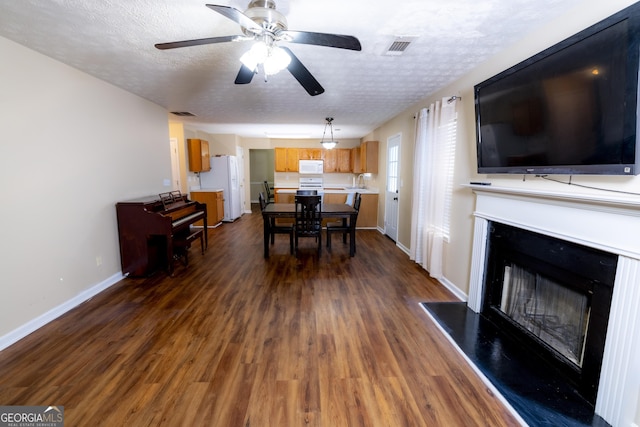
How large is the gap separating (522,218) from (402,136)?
3.08m

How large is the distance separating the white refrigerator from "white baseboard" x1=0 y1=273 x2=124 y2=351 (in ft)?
12.6

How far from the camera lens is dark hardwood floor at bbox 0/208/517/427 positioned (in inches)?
62.1

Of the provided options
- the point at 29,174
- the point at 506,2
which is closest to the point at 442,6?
the point at 506,2

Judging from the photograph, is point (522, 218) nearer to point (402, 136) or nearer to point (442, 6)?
point (442, 6)

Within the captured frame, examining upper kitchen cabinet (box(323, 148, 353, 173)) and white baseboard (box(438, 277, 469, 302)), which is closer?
white baseboard (box(438, 277, 469, 302))

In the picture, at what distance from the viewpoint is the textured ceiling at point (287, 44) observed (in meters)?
1.72

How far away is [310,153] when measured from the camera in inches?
308

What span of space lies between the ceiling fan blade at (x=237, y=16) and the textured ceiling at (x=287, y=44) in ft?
1.23

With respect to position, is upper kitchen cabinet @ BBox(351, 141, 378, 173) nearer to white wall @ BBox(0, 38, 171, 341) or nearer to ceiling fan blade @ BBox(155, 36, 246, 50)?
white wall @ BBox(0, 38, 171, 341)

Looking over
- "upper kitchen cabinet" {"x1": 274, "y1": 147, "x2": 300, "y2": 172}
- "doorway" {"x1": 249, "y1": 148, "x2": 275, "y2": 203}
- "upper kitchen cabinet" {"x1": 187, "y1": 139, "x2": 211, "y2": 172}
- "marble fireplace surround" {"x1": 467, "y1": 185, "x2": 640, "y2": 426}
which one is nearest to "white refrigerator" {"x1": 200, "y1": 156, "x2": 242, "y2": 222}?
"upper kitchen cabinet" {"x1": 187, "y1": 139, "x2": 211, "y2": 172}

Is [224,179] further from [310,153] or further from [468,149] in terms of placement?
[468,149]

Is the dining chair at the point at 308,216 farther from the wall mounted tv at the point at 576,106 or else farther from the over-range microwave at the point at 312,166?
the over-range microwave at the point at 312,166

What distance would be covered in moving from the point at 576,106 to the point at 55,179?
13.4ft

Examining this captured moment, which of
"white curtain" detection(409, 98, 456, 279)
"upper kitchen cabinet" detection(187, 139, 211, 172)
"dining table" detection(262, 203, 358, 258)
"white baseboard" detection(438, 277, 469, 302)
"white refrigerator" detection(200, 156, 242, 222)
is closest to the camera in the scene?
"white baseboard" detection(438, 277, 469, 302)
